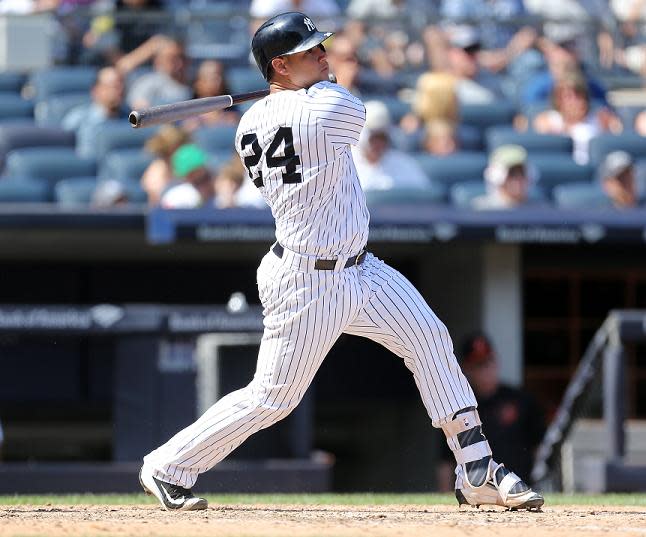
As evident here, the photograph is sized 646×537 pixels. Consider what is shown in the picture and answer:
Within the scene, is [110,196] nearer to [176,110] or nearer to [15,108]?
[15,108]

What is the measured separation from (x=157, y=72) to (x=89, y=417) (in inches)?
94.6

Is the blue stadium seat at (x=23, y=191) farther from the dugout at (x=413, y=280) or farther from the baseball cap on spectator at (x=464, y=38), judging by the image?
the baseball cap on spectator at (x=464, y=38)

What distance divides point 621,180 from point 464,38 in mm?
2568

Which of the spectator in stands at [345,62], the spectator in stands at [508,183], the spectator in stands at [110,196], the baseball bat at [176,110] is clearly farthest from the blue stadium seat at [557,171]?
the baseball bat at [176,110]

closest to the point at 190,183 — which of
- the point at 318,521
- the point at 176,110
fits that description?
the point at 176,110

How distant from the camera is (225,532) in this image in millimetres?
4348

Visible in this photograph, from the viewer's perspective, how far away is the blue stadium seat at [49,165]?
956cm

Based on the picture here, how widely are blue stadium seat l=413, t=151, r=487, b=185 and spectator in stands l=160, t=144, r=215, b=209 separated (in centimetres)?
158

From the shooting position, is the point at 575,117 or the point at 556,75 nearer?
the point at 575,117

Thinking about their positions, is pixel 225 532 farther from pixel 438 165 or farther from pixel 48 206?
pixel 438 165

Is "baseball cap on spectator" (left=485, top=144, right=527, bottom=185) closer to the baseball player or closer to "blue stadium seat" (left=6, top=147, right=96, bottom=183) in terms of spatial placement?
"blue stadium seat" (left=6, top=147, right=96, bottom=183)

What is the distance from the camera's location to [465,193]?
9469mm

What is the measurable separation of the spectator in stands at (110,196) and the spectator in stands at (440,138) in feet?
7.17

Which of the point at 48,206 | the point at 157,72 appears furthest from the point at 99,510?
the point at 157,72
